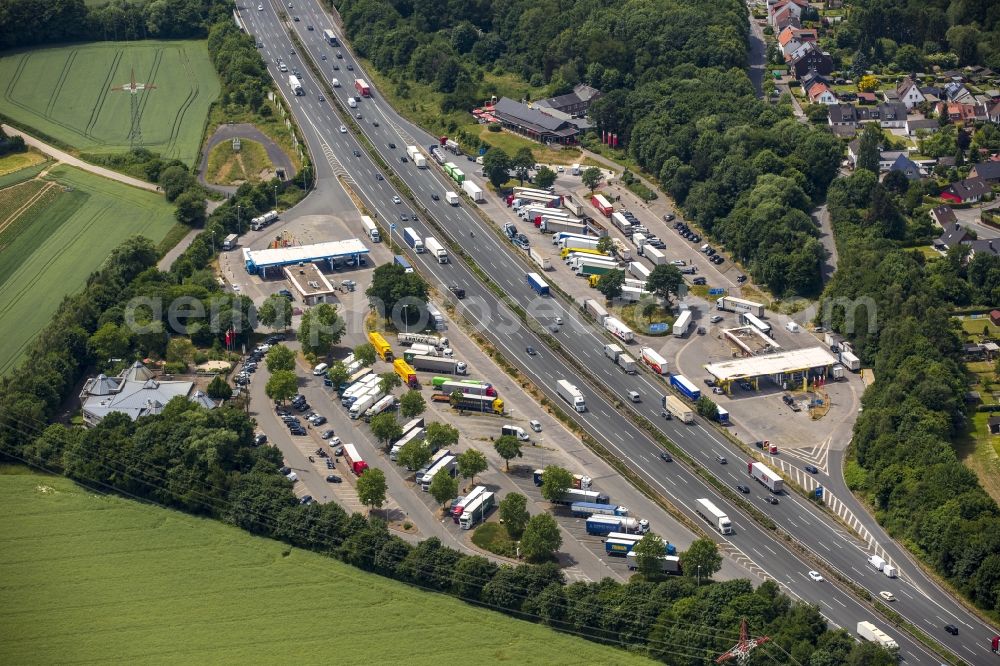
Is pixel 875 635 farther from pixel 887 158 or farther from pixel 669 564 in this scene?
pixel 887 158

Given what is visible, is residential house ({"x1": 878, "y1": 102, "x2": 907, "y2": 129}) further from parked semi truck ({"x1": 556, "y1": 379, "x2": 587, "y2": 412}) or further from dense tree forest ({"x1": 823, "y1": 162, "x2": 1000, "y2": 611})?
parked semi truck ({"x1": 556, "y1": 379, "x2": 587, "y2": 412})

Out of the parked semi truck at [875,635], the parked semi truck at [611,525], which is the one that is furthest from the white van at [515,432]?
the parked semi truck at [875,635]

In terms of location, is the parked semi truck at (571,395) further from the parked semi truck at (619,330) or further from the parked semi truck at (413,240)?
the parked semi truck at (413,240)

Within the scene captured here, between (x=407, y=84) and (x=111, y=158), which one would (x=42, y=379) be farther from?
(x=407, y=84)

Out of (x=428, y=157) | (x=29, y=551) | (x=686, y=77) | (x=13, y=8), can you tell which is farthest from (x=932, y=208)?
(x=13, y=8)

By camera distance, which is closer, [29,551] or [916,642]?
[916,642]

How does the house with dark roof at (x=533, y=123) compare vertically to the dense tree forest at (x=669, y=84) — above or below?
below
